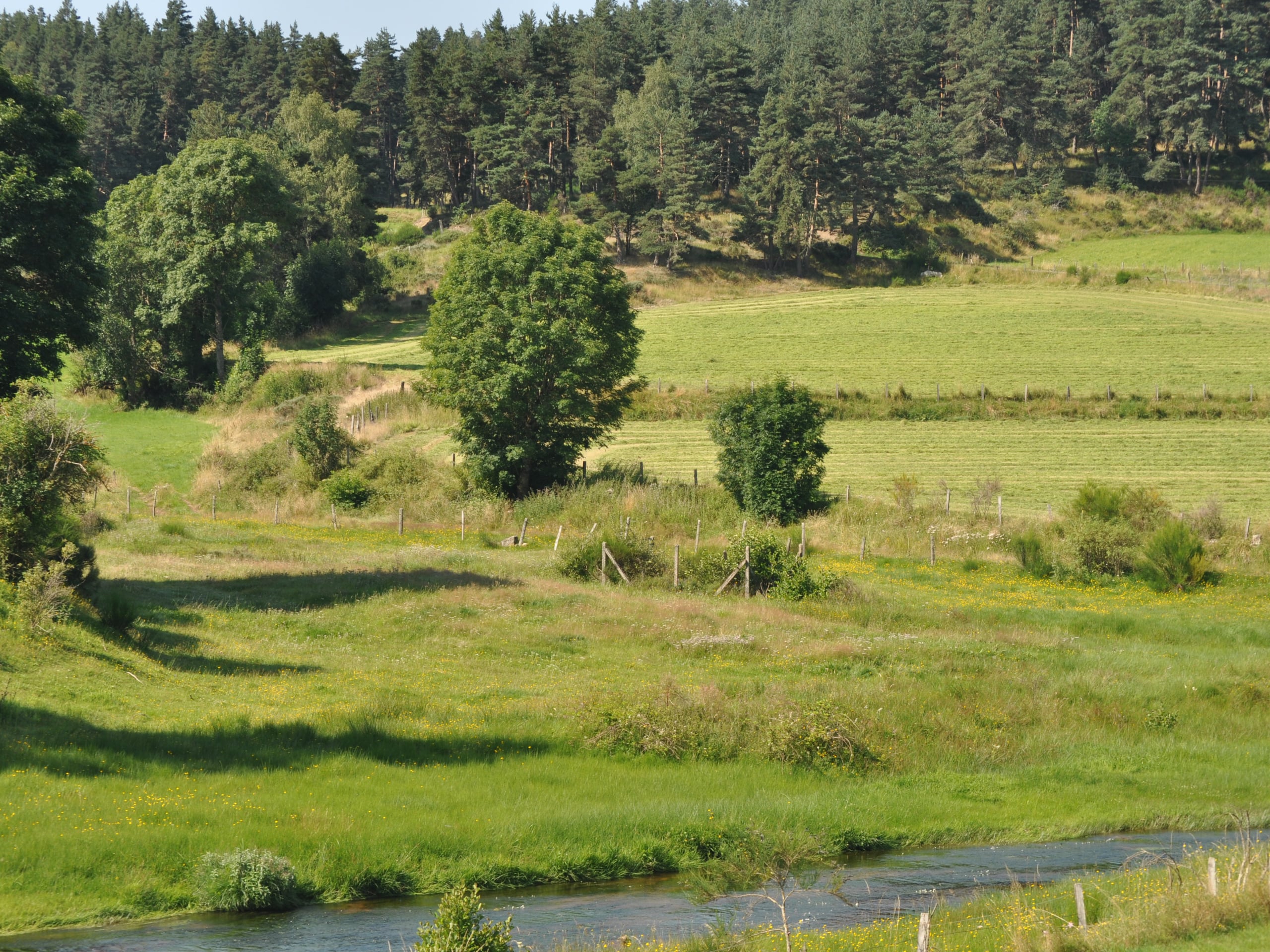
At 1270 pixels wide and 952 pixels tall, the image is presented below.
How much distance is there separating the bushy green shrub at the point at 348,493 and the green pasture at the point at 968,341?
84.5ft

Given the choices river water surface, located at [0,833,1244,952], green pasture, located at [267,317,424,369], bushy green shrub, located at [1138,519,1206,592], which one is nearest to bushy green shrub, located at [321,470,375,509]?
green pasture, located at [267,317,424,369]

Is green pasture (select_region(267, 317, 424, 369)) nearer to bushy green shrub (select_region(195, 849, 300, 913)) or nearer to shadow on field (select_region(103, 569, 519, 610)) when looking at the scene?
shadow on field (select_region(103, 569, 519, 610))

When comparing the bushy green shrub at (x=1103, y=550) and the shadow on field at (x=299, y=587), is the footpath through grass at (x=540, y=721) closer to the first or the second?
the shadow on field at (x=299, y=587)

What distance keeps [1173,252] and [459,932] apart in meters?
131

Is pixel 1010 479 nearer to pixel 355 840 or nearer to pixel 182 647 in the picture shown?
pixel 182 647

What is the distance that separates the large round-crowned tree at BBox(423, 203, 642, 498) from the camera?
60875mm

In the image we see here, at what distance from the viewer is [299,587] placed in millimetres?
40000

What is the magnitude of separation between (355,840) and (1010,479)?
164 feet

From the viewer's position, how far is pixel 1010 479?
63781mm

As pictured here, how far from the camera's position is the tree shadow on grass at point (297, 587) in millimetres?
37594

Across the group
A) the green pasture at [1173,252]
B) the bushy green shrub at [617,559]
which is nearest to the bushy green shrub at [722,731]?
the bushy green shrub at [617,559]

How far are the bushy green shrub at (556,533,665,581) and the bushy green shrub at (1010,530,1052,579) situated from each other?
14960 millimetres

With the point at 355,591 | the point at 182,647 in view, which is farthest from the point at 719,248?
the point at 182,647

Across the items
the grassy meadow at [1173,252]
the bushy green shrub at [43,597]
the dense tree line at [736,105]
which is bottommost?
the bushy green shrub at [43,597]
